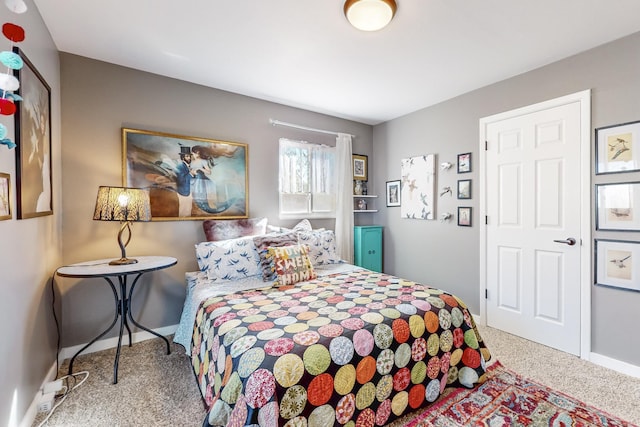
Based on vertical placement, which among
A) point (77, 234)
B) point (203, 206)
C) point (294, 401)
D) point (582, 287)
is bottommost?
point (294, 401)

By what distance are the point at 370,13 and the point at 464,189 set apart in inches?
83.6

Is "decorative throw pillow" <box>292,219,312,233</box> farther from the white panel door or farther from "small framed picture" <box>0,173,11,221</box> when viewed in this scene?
"small framed picture" <box>0,173,11,221</box>

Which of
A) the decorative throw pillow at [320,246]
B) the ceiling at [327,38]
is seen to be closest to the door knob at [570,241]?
the ceiling at [327,38]

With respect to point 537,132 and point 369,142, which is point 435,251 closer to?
point 537,132

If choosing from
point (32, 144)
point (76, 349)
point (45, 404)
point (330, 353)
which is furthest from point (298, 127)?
point (45, 404)

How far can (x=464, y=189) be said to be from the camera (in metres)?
3.17

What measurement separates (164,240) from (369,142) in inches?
119

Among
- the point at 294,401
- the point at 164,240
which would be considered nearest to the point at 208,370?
the point at 294,401

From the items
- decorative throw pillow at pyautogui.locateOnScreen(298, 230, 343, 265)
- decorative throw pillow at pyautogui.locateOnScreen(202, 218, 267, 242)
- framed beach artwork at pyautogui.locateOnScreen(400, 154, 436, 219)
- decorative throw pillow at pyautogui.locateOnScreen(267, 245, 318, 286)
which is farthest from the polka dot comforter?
framed beach artwork at pyautogui.locateOnScreen(400, 154, 436, 219)

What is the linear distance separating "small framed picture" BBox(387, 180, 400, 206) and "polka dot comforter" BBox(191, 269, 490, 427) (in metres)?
1.97

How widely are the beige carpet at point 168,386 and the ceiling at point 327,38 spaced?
2476 mm

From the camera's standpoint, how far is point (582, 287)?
2375mm

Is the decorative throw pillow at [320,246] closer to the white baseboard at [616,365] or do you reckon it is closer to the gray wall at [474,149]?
the gray wall at [474,149]

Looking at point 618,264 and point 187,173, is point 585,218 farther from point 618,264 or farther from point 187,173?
point 187,173
